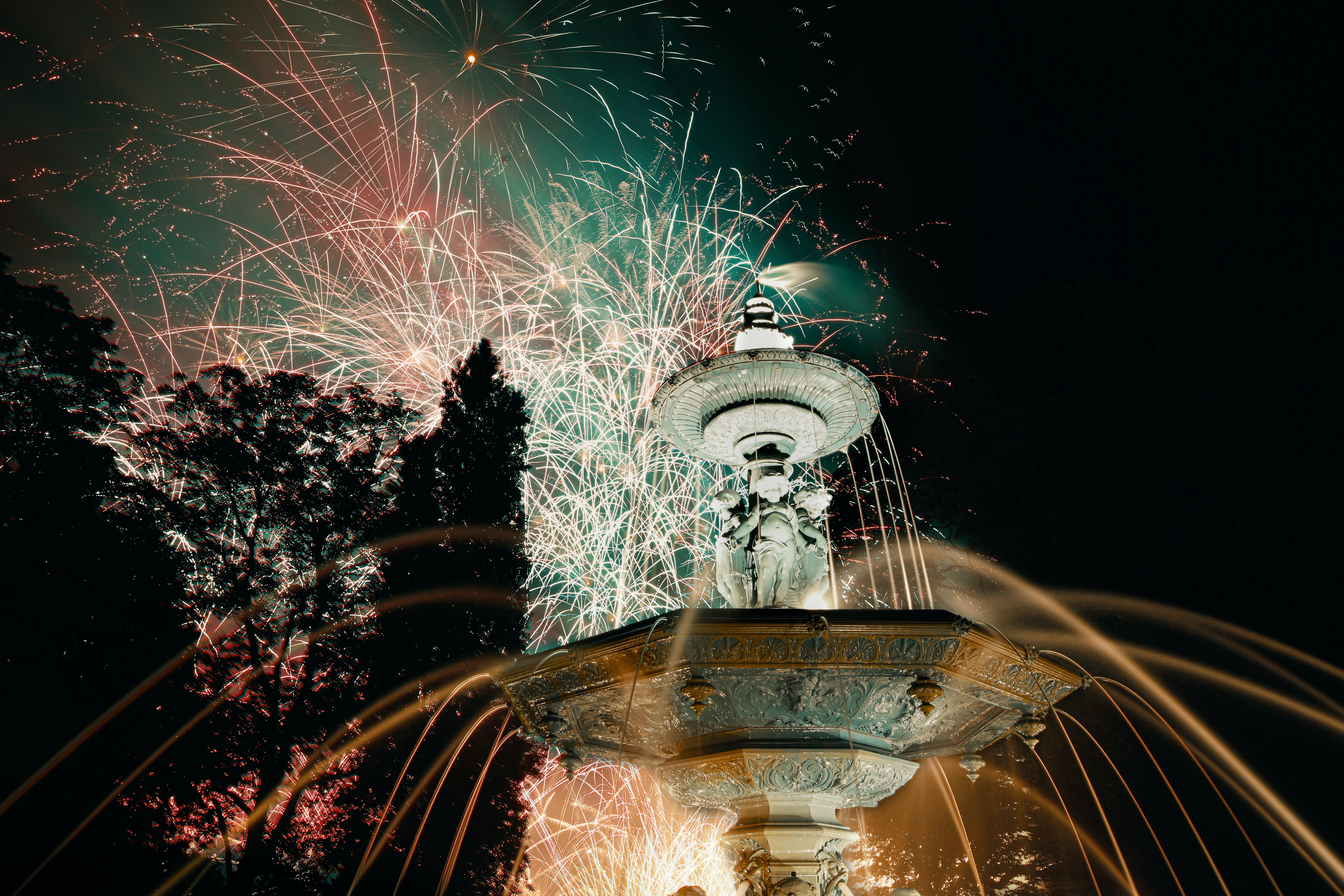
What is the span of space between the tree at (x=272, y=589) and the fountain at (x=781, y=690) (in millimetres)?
Answer: 12316

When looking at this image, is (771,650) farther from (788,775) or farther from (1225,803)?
(1225,803)

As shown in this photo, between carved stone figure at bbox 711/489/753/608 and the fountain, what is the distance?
15mm

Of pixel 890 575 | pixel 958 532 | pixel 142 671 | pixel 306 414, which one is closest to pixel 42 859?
pixel 142 671

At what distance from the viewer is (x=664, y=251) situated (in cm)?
1902

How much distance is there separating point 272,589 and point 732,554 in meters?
14.8

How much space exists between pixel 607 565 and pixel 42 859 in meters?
11.1

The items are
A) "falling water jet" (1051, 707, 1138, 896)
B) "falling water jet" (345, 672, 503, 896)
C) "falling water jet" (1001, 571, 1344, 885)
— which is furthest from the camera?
"falling water jet" (345, 672, 503, 896)

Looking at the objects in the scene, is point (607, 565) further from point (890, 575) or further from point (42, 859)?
point (42, 859)

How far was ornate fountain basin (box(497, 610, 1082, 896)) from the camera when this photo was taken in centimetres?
461

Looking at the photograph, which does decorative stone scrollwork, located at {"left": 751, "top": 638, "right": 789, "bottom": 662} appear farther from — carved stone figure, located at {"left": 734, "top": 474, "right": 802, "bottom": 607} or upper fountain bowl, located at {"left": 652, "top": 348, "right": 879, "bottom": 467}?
upper fountain bowl, located at {"left": 652, "top": 348, "right": 879, "bottom": 467}

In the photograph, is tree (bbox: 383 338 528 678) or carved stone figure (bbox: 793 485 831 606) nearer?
carved stone figure (bbox: 793 485 831 606)

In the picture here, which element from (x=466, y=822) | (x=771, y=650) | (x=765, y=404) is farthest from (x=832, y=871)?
(x=466, y=822)

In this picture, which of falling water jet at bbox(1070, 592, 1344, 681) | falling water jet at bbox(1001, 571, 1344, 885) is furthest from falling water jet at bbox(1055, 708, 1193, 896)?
falling water jet at bbox(1070, 592, 1344, 681)

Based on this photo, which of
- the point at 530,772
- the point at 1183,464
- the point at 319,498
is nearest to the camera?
the point at 1183,464
